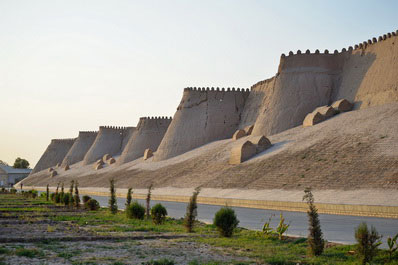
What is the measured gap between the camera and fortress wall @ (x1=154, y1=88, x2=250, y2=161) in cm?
4541

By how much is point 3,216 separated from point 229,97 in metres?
31.3

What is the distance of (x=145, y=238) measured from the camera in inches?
424

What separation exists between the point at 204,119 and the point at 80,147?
33.7 metres

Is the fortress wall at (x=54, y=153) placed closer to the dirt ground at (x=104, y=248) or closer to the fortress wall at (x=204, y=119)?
the fortress wall at (x=204, y=119)

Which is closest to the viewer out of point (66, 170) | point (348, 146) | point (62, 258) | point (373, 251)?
point (373, 251)

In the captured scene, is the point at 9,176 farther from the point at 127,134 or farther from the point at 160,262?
the point at 160,262

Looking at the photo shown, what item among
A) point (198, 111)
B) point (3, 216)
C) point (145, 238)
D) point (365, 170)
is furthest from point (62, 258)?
point (198, 111)

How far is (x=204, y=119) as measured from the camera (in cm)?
4591

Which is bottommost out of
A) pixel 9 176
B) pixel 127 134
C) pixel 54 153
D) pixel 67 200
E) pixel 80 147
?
pixel 67 200

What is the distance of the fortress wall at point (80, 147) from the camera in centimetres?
7319

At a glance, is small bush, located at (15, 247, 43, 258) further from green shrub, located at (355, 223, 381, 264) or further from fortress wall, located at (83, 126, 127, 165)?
fortress wall, located at (83, 126, 127, 165)

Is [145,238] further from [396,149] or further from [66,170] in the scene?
[66,170]

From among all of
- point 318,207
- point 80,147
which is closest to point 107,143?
point 80,147

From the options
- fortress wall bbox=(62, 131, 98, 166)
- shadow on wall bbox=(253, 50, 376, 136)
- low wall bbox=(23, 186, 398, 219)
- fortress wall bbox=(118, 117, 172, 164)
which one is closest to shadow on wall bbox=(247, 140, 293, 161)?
shadow on wall bbox=(253, 50, 376, 136)
